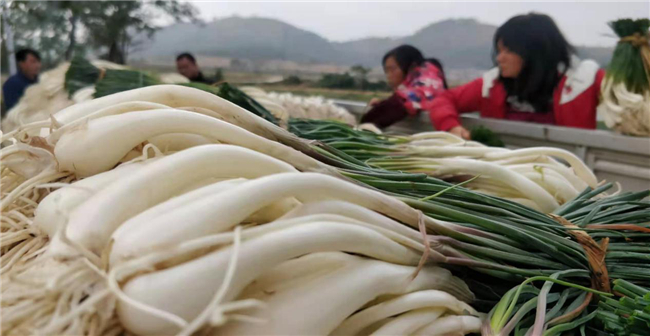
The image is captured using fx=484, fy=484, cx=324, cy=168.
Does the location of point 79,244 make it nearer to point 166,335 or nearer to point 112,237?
point 112,237

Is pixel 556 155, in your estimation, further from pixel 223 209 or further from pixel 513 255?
pixel 223 209

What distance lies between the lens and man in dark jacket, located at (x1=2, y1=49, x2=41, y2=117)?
4.92m

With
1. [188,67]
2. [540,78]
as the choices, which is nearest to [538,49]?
[540,78]

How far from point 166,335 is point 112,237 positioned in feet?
0.52

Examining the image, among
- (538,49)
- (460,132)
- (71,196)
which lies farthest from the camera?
(538,49)

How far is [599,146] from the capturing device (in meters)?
2.50

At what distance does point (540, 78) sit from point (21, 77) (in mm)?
4998

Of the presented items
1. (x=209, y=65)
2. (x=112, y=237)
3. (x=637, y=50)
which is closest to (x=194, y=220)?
(x=112, y=237)

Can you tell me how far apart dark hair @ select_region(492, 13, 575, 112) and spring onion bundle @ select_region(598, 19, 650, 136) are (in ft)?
1.14

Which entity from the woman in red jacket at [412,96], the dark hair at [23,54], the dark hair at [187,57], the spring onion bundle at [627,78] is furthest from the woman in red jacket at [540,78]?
the dark hair at [23,54]

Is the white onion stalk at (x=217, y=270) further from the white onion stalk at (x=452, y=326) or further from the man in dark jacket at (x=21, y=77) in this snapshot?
the man in dark jacket at (x=21, y=77)

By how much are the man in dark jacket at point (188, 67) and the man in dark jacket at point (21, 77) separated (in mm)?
1491

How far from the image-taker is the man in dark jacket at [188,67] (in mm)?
5352

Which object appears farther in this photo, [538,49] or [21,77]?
[21,77]
